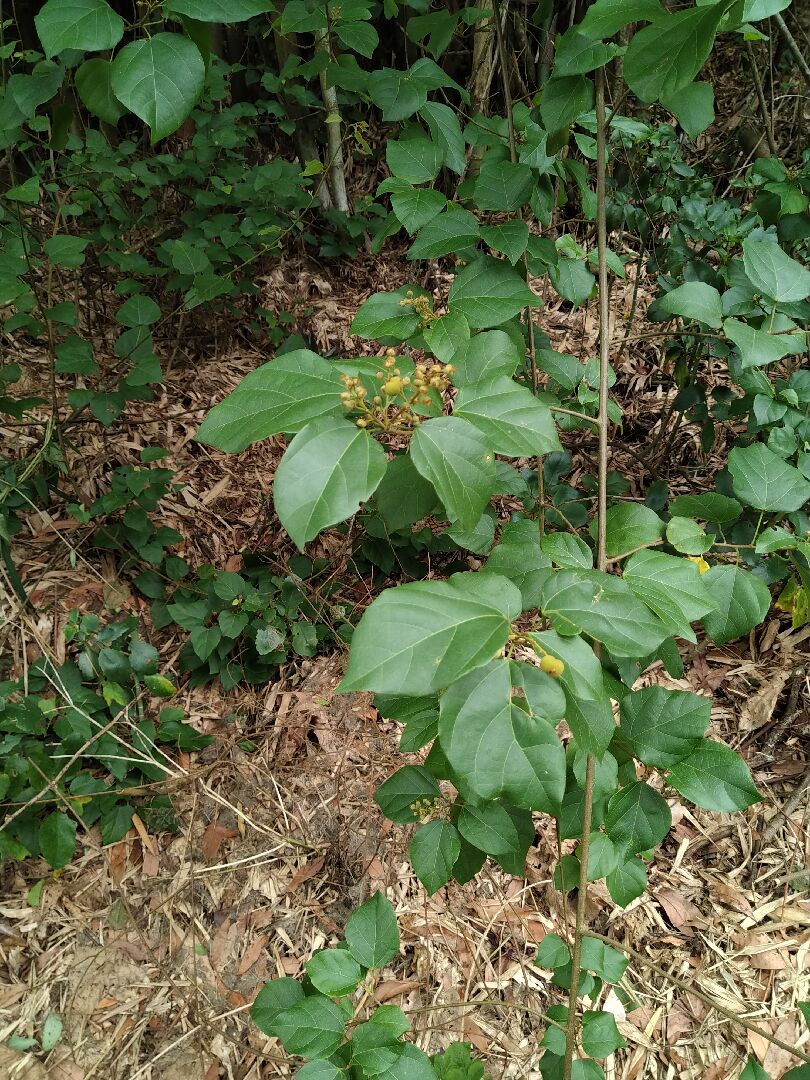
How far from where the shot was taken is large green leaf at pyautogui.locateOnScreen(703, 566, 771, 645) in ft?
3.37

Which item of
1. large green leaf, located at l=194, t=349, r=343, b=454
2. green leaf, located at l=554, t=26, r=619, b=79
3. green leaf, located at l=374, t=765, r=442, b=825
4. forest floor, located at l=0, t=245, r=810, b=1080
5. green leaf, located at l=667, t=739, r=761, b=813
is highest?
green leaf, located at l=554, t=26, r=619, b=79

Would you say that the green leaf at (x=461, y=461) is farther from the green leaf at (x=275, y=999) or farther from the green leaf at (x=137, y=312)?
the green leaf at (x=137, y=312)

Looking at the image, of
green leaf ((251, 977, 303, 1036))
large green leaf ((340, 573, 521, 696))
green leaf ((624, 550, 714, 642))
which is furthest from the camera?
green leaf ((251, 977, 303, 1036))

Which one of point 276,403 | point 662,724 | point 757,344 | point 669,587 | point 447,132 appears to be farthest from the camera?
point 447,132

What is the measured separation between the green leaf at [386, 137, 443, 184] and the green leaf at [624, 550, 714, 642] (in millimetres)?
680

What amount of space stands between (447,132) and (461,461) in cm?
84

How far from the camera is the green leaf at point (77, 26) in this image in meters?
0.79

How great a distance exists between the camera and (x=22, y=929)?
179 cm

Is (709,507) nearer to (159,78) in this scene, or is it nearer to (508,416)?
(508,416)

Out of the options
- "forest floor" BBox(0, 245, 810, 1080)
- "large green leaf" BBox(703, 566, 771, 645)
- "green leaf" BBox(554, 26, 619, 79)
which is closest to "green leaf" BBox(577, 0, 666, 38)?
"green leaf" BBox(554, 26, 619, 79)

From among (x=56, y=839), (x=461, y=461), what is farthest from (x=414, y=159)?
(x=56, y=839)

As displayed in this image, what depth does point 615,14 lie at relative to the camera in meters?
0.77

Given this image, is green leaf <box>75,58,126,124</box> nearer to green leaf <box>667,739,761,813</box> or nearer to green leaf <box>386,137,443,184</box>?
green leaf <box>386,137,443,184</box>

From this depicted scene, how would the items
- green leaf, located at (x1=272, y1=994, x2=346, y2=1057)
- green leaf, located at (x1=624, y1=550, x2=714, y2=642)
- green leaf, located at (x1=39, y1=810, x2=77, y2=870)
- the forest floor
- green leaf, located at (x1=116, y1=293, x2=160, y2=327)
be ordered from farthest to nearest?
green leaf, located at (x1=116, y1=293, x2=160, y2=327) → green leaf, located at (x1=39, y1=810, x2=77, y2=870) → the forest floor → green leaf, located at (x1=272, y1=994, x2=346, y2=1057) → green leaf, located at (x1=624, y1=550, x2=714, y2=642)
